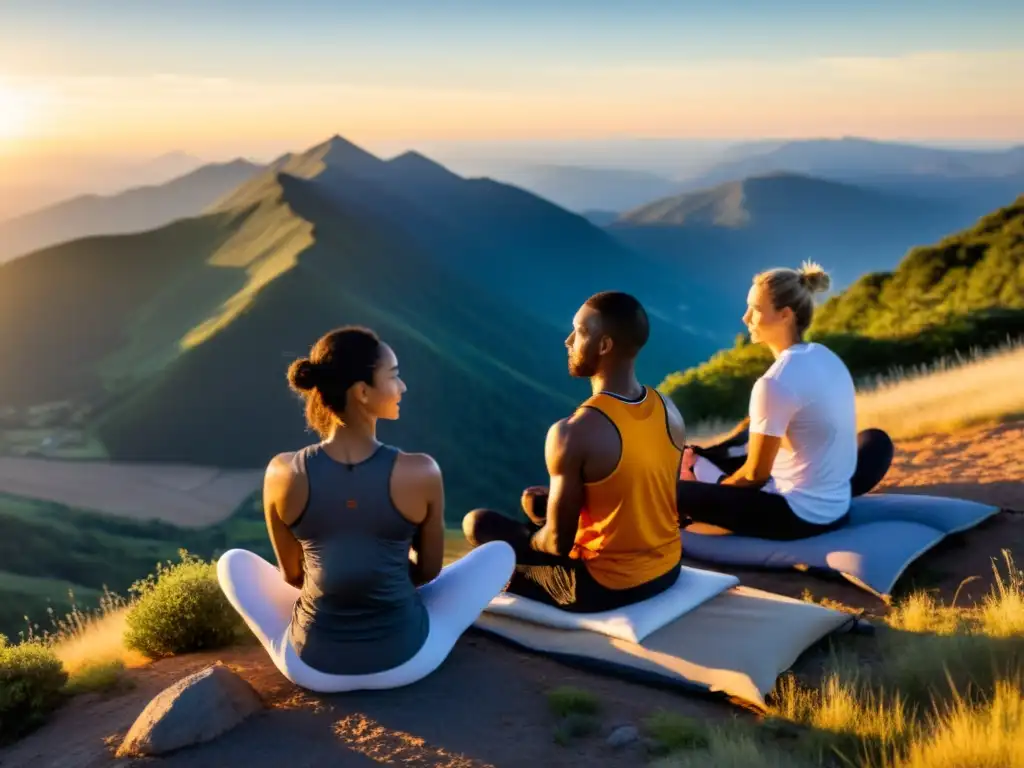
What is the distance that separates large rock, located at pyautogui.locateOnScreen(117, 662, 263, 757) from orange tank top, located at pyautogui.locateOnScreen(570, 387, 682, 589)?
1.68 metres

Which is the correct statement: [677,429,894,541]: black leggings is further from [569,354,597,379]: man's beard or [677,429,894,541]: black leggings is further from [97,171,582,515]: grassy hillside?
[97,171,582,515]: grassy hillside

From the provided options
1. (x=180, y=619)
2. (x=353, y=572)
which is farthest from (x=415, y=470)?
(x=180, y=619)

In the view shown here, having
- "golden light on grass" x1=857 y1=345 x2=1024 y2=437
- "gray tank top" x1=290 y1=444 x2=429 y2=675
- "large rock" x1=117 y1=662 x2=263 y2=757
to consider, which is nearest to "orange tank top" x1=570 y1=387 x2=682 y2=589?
"gray tank top" x1=290 y1=444 x2=429 y2=675

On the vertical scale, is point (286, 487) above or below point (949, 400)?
above

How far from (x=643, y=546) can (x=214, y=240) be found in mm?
127997

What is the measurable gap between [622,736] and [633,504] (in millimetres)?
1038

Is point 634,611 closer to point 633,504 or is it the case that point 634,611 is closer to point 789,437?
point 633,504

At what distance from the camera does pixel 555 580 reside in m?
4.71

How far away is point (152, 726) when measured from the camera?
3697 mm

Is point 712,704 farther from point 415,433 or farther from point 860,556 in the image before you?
point 415,433

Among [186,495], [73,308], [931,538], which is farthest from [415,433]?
[931,538]

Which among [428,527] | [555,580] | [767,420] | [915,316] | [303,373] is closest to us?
[303,373]

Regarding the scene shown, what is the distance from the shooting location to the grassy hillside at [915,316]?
1880 cm

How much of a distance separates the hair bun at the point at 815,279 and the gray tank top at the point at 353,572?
3028 millimetres
